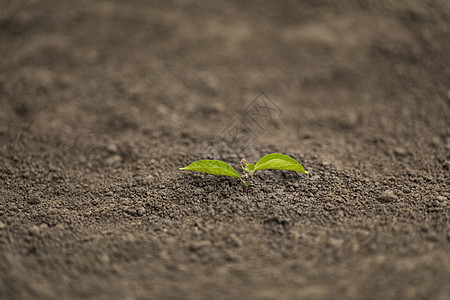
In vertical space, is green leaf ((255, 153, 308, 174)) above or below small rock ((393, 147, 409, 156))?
below

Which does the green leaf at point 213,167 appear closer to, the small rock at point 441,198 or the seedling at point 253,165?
the seedling at point 253,165

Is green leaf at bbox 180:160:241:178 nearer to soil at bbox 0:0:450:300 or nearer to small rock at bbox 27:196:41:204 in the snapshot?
soil at bbox 0:0:450:300

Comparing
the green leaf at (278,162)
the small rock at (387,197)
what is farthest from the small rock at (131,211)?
the small rock at (387,197)

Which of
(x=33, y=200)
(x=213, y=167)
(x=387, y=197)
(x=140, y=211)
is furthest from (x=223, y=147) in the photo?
(x=33, y=200)

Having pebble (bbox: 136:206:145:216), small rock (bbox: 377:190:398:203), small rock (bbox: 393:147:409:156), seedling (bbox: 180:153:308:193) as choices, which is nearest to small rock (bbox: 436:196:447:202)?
small rock (bbox: 377:190:398:203)

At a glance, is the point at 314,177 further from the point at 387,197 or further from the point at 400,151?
the point at 400,151

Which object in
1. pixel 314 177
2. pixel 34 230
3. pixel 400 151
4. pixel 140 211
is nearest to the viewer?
pixel 34 230
